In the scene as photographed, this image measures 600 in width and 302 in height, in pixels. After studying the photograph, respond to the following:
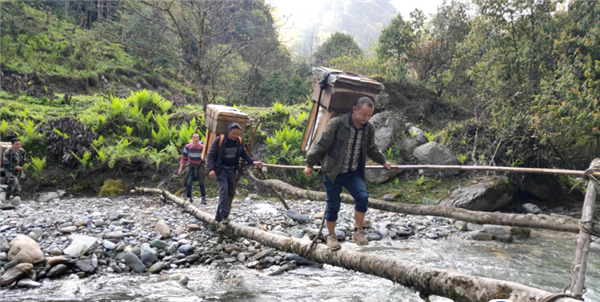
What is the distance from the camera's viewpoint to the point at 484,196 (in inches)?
→ 415

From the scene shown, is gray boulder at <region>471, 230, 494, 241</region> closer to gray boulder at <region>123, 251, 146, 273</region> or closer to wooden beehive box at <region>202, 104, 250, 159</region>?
wooden beehive box at <region>202, 104, 250, 159</region>

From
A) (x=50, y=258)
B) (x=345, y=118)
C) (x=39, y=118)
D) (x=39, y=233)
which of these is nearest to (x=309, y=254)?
(x=345, y=118)

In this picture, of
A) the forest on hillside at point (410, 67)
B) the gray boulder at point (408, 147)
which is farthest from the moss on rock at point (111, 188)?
the gray boulder at point (408, 147)

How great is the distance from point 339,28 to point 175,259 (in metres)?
98.5

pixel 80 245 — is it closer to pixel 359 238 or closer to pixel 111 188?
pixel 359 238

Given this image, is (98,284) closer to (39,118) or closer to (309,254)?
(309,254)

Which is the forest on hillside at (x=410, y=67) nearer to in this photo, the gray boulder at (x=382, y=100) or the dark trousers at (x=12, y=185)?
the gray boulder at (x=382, y=100)

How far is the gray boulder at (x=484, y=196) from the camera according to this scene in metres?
10.5

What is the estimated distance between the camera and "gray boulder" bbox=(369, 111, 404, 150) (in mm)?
14211

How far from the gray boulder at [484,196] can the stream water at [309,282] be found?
2968mm

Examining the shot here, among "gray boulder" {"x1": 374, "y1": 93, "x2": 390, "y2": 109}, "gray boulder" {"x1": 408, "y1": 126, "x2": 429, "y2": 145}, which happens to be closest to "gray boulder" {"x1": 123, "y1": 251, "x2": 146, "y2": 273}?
"gray boulder" {"x1": 408, "y1": 126, "x2": 429, "y2": 145}

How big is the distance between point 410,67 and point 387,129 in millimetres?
7436

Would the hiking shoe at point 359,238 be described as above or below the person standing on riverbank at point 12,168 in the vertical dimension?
above

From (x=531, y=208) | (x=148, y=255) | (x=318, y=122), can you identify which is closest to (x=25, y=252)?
(x=148, y=255)
